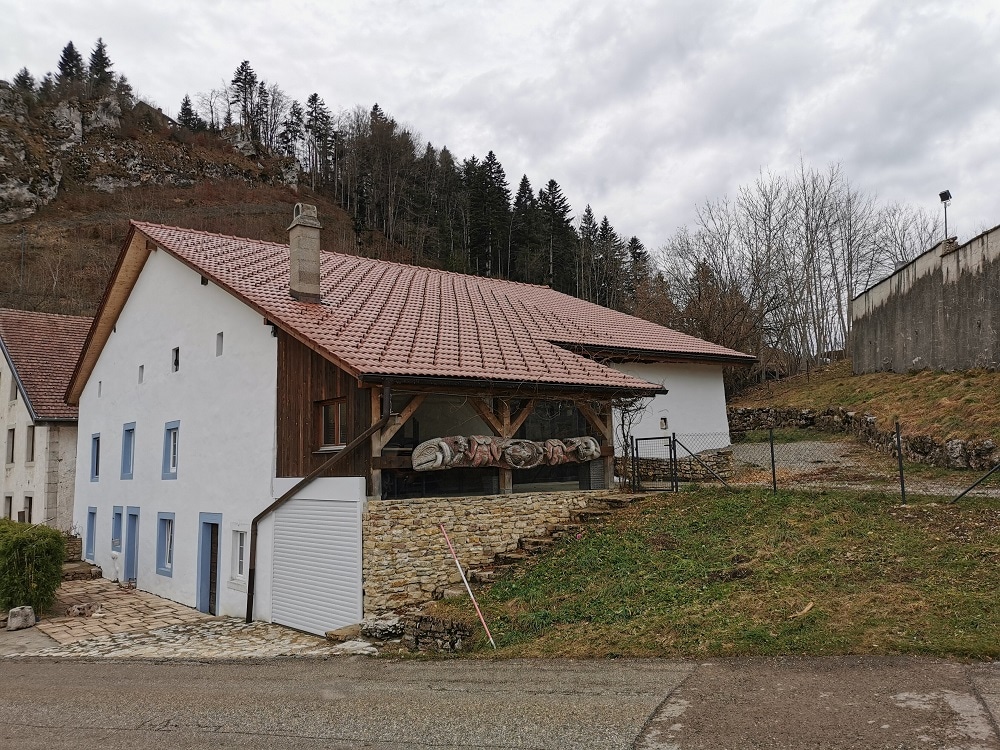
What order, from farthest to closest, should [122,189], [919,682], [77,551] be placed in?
[122,189] → [77,551] → [919,682]

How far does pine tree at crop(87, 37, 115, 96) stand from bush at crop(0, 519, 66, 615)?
68147mm

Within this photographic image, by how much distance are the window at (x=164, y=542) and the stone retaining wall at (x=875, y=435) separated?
55.5 feet

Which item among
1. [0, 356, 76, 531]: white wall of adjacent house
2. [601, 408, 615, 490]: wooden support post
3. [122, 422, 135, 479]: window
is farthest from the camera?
[0, 356, 76, 531]: white wall of adjacent house

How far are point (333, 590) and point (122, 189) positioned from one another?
60.1 metres

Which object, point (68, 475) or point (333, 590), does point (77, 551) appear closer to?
point (68, 475)

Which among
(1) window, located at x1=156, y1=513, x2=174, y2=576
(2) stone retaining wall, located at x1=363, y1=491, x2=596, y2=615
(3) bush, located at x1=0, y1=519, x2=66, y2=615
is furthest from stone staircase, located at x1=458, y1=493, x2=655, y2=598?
(3) bush, located at x1=0, y1=519, x2=66, y2=615

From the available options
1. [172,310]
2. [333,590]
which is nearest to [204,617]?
[333,590]

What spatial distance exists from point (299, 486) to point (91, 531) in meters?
13.3

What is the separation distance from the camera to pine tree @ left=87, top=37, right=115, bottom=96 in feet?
227

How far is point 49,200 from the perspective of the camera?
5459 centimetres

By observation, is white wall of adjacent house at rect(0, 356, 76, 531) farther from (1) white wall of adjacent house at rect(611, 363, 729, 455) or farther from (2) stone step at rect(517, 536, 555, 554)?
(1) white wall of adjacent house at rect(611, 363, 729, 455)

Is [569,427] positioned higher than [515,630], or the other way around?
[569,427]

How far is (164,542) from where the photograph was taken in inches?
657

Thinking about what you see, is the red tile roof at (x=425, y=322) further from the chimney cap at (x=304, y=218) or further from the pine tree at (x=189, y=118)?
the pine tree at (x=189, y=118)
